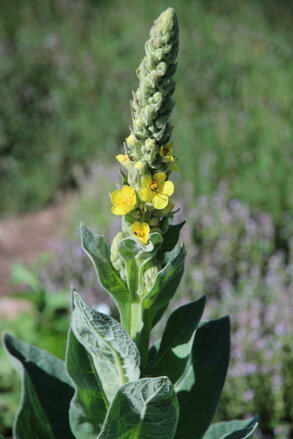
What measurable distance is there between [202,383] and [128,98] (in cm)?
548

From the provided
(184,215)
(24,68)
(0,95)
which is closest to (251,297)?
(184,215)

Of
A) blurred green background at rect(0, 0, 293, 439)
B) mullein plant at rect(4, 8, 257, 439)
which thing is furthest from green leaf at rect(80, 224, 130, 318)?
blurred green background at rect(0, 0, 293, 439)

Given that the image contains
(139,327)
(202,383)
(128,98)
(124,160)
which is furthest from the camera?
(128,98)

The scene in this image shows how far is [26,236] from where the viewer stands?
19.2 feet

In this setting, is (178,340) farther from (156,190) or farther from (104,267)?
(156,190)

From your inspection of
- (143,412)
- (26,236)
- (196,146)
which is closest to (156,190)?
(143,412)

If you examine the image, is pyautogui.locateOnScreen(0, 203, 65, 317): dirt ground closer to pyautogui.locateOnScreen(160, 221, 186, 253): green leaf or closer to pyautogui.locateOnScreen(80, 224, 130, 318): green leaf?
pyautogui.locateOnScreen(80, 224, 130, 318): green leaf

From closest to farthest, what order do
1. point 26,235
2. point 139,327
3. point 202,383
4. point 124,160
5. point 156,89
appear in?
1. point 156,89
2. point 124,160
3. point 139,327
4. point 202,383
5. point 26,235

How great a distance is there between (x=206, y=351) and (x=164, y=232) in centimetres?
52

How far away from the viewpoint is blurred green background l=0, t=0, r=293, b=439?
354 centimetres

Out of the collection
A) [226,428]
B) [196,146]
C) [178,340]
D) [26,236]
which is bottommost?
[226,428]

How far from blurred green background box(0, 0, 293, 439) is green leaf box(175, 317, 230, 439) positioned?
135 centimetres

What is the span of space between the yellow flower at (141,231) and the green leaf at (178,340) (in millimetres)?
361

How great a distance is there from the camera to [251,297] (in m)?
4.02
